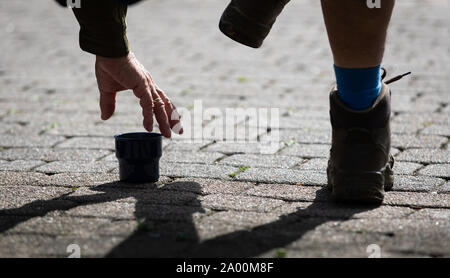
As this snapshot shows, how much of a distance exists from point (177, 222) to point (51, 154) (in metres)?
1.44

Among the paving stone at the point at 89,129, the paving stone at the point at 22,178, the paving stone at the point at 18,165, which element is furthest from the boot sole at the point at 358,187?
the paving stone at the point at 89,129

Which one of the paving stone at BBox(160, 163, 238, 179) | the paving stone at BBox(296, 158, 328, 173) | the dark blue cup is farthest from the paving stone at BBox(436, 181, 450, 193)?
the dark blue cup

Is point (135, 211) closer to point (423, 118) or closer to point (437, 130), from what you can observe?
point (437, 130)

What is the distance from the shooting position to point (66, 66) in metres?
6.86

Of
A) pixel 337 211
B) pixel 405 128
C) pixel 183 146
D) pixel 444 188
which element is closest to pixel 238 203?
pixel 337 211

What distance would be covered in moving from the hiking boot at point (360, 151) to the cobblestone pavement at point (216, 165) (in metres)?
0.08

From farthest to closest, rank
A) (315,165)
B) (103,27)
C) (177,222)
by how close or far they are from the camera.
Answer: (315,165) → (103,27) → (177,222)

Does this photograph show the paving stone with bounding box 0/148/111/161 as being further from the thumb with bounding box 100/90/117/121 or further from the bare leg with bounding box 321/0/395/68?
the bare leg with bounding box 321/0/395/68

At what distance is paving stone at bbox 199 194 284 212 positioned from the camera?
297 cm

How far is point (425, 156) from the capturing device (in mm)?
3812

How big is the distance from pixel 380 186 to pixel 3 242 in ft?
4.68

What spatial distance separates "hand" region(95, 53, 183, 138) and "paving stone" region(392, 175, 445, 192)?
0.97m

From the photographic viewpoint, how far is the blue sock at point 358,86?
3.03 m

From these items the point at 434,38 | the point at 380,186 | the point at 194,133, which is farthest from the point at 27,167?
the point at 434,38
